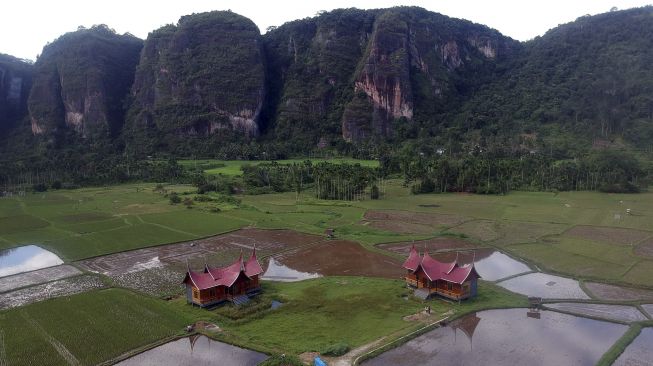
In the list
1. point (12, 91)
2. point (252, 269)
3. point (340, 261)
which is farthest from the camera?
point (12, 91)

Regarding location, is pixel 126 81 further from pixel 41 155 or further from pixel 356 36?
pixel 356 36

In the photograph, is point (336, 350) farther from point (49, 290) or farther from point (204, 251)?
point (204, 251)

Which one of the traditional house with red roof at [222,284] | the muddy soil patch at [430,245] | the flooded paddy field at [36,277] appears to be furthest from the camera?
the muddy soil patch at [430,245]

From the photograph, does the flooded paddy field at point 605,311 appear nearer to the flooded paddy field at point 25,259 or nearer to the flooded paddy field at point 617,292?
the flooded paddy field at point 617,292

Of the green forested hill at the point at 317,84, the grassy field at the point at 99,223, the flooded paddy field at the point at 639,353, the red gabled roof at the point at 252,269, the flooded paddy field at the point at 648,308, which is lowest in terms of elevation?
the flooded paddy field at the point at 639,353

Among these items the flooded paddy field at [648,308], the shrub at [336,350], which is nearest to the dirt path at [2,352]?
the shrub at [336,350]

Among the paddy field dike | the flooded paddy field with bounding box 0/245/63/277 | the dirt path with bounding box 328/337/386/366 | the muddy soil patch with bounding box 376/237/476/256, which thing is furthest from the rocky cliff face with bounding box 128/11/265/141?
the dirt path with bounding box 328/337/386/366

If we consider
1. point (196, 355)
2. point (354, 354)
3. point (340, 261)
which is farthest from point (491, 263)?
point (196, 355)
